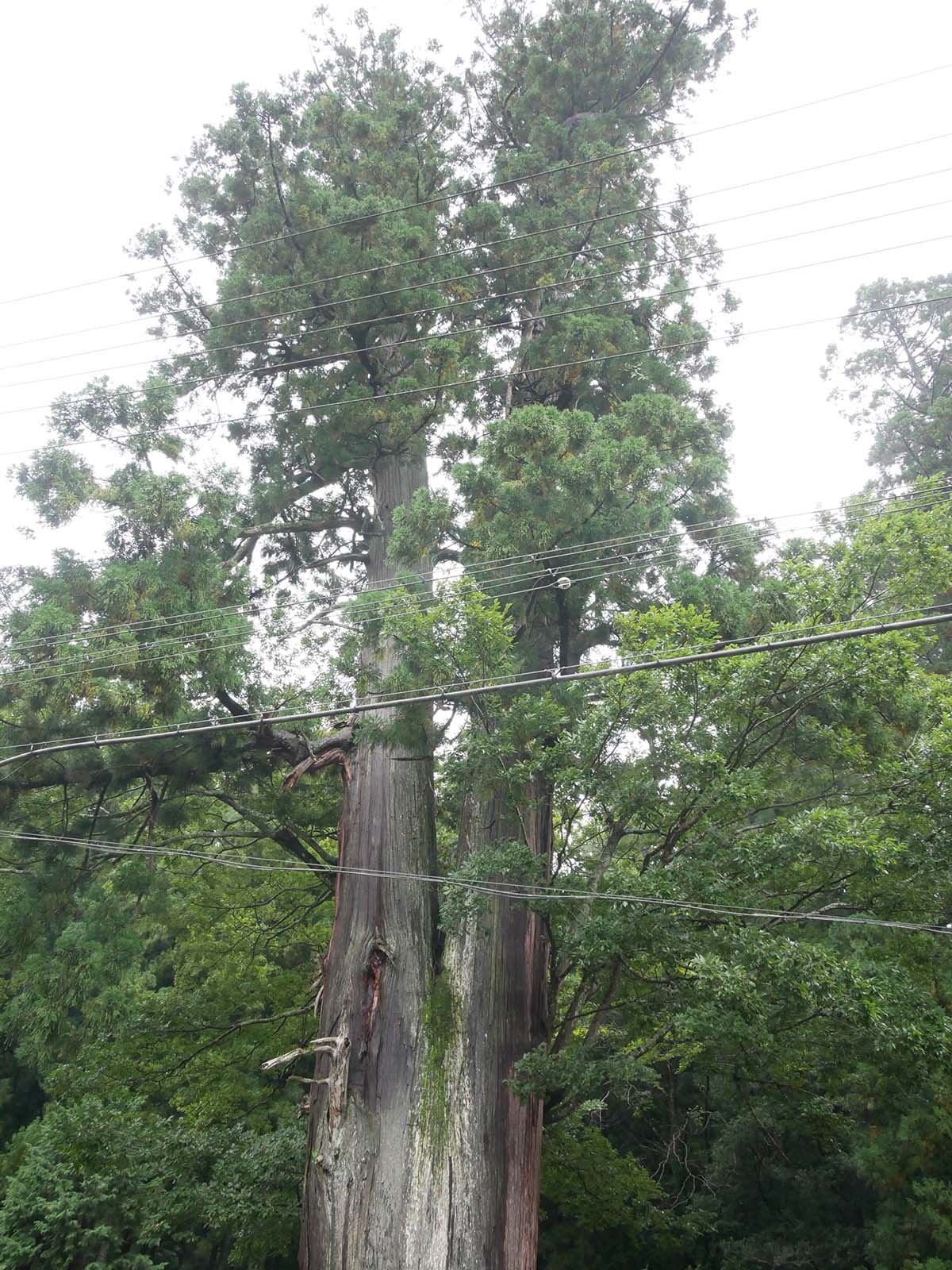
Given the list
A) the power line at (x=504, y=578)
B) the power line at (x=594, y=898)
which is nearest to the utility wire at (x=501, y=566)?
the power line at (x=504, y=578)

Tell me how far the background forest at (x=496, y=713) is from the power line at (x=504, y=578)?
4 cm

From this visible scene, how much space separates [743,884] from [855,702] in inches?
53.4

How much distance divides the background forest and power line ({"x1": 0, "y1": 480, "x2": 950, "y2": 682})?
0.04 m

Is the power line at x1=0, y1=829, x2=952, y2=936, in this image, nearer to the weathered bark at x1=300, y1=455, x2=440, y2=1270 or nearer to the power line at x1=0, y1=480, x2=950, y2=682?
the weathered bark at x1=300, y1=455, x2=440, y2=1270

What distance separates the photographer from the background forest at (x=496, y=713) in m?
5.66

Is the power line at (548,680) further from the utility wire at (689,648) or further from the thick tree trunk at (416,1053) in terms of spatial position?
the thick tree trunk at (416,1053)

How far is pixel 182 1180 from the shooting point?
869 centimetres

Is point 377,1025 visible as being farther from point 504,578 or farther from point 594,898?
point 504,578

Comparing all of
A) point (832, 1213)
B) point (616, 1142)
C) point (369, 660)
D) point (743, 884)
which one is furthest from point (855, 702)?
point (616, 1142)

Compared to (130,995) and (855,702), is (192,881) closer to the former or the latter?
(130,995)

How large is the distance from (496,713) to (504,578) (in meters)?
1.24

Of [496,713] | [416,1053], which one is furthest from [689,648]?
[416,1053]

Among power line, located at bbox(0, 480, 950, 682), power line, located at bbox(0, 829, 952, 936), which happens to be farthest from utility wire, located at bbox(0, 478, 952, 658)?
Answer: power line, located at bbox(0, 829, 952, 936)

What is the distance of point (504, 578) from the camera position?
22.5ft
